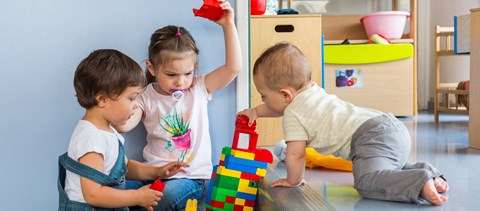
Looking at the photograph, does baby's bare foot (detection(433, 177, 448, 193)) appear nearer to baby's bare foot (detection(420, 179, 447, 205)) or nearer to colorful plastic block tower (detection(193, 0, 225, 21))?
baby's bare foot (detection(420, 179, 447, 205))

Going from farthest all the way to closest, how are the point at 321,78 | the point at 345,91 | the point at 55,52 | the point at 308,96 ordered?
the point at 345,91, the point at 321,78, the point at 55,52, the point at 308,96

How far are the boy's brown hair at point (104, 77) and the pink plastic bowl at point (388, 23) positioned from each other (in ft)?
9.24

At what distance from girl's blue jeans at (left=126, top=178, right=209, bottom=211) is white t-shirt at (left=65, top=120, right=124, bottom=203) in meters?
0.20

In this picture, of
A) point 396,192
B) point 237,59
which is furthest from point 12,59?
point 396,192

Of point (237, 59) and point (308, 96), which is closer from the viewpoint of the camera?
point (308, 96)

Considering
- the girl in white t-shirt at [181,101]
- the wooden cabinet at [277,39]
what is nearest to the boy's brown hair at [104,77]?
the girl in white t-shirt at [181,101]

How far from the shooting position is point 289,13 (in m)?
2.40

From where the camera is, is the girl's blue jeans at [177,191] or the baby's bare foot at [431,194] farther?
the girl's blue jeans at [177,191]

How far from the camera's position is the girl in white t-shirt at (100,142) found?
115 centimetres

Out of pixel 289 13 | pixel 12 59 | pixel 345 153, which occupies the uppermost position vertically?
pixel 289 13

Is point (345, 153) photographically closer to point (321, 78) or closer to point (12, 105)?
point (12, 105)

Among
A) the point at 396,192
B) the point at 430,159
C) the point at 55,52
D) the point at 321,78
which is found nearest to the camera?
the point at 396,192

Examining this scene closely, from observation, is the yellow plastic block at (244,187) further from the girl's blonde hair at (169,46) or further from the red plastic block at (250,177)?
the girl's blonde hair at (169,46)

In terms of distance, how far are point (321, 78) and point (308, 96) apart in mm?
1042
